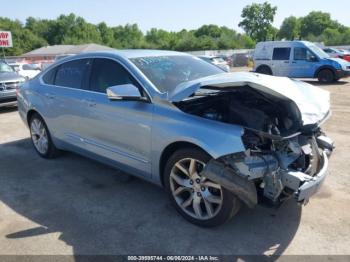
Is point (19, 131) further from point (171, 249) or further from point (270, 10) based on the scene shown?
point (270, 10)

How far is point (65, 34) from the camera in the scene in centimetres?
10031

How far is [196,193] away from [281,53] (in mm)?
15015

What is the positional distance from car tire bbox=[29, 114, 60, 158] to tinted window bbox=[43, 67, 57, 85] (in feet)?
1.97

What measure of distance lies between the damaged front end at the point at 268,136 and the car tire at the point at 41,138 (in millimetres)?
2859

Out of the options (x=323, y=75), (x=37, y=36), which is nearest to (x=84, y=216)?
(x=323, y=75)

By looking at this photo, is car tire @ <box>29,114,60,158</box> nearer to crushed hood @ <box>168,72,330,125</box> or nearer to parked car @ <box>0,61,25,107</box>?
crushed hood @ <box>168,72,330,125</box>

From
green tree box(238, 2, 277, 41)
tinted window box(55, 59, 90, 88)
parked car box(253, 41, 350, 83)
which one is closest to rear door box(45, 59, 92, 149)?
tinted window box(55, 59, 90, 88)

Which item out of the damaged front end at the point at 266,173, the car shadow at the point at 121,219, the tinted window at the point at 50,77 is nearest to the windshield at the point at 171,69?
the damaged front end at the point at 266,173

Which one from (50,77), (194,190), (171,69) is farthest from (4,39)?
(194,190)

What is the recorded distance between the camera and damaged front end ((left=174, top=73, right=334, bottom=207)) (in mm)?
3078

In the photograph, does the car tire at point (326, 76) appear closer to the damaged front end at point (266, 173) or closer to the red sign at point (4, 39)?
the damaged front end at point (266, 173)

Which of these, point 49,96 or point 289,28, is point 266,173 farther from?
point 289,28

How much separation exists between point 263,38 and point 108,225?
9278cm

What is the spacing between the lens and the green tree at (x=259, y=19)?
90.3 meters
